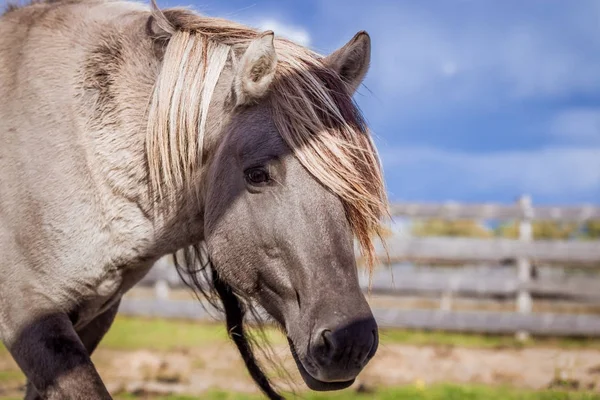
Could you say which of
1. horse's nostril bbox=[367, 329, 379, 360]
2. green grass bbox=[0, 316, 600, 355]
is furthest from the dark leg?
green grass bbox=[0, 316, 600, 355]

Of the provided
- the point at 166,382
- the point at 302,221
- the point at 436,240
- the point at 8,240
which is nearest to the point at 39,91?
the point at 8,240

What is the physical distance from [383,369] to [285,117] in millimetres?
4944

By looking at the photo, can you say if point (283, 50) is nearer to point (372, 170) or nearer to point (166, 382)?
point (372, 170)

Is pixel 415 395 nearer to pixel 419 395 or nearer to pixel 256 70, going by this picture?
pixel 419 395

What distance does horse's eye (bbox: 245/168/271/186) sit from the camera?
2715 mm

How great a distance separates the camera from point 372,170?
279 centimetres

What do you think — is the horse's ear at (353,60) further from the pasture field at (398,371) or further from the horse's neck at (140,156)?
the pasture field at (398,371)

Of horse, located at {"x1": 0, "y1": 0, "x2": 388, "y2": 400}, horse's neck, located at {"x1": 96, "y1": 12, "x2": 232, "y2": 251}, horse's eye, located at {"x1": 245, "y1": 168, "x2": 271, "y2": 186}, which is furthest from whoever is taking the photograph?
horse's neck, located at {"x1": 96, "y1": 12, "x2": 232, "y2": 251}

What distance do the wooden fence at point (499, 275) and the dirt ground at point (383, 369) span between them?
5.98ft

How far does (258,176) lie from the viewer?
2727mm

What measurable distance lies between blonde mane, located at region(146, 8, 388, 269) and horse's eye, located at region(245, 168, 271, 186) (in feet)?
0.49

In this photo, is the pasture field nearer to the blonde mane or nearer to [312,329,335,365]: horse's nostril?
the blonde mane

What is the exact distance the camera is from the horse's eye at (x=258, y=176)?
2.71 meters

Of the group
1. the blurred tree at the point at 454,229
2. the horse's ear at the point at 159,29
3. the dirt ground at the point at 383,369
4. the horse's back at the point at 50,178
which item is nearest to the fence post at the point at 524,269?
the dirt ground at the point at 383,369
